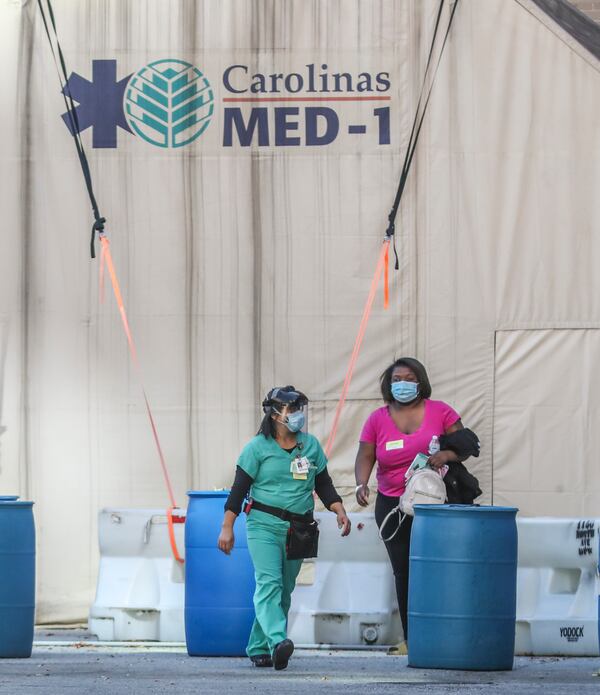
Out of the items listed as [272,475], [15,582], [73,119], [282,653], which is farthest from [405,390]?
[73,119]

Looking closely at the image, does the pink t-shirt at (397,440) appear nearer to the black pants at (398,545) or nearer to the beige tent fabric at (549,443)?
the black pants at (398,545)

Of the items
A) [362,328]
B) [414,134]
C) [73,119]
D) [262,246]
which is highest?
[73,119]

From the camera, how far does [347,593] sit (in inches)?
440

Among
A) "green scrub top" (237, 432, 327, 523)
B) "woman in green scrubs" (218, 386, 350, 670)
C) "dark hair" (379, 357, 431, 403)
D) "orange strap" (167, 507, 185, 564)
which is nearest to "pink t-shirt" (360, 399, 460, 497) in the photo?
"dark hair" (379, 357, 431, 403)

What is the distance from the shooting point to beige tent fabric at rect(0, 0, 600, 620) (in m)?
11.9

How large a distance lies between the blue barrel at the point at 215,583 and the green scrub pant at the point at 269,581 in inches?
19.2

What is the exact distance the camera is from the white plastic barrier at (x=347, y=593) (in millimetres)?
11086

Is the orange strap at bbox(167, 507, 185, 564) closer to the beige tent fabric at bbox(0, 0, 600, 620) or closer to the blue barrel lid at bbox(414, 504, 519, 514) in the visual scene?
the beige tent fabric at bbox(0, 0, 600, 620)

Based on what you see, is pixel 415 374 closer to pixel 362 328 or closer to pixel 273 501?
pixel 362 328

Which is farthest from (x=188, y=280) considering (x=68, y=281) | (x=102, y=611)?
(x=102, y=611)

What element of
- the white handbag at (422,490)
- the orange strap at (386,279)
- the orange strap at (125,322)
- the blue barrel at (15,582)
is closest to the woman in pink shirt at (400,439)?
the white handbag at (422,490)

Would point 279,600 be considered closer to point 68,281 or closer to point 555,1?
point 68,281

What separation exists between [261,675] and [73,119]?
4801mm

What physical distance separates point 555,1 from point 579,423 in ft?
9.75
